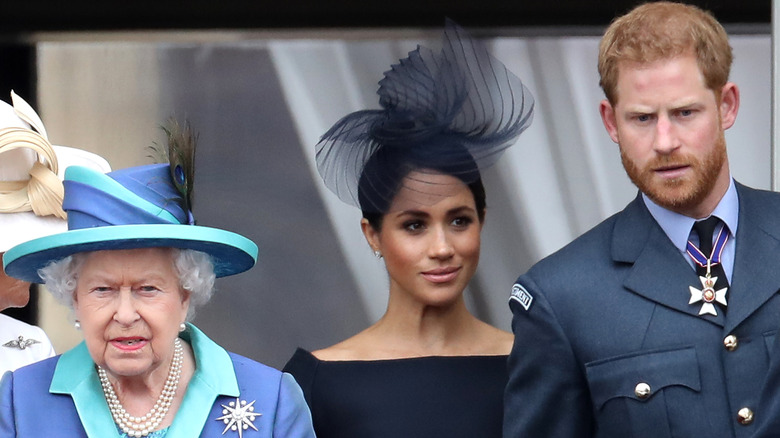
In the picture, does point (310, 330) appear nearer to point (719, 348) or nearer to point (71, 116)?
point (71, 116)

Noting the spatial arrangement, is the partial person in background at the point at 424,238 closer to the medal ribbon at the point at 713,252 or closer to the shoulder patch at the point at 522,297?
the shoulder patch at the point at 522,297

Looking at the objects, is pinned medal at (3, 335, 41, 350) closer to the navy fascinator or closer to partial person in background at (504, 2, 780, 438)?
the navy fascinator

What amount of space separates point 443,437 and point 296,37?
1803 mm

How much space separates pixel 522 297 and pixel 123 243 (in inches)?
35.6

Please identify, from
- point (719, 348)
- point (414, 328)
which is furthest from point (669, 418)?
point (414, 328)

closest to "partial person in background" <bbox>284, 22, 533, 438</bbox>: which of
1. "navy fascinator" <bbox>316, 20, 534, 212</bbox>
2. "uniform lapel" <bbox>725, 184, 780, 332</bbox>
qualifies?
"navy fascinator" <bbox>316, 20, 534, 212</bbox>

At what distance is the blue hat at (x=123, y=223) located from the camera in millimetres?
3020

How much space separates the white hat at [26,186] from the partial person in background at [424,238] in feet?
2.49

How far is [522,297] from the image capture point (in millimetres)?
3172

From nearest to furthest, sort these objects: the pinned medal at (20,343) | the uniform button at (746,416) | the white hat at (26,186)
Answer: the uniform button at (746,416), the white hat at (26,186), the pinned medal at (20,343)

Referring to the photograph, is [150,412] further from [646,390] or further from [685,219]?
[685,219]

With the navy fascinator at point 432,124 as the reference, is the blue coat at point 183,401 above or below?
below

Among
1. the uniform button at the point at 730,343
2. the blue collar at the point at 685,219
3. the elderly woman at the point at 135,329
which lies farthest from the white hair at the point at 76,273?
the uniform button at the point at 730,343

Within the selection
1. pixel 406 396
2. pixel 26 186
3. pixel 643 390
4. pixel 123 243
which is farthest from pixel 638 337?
pixel 26 186
